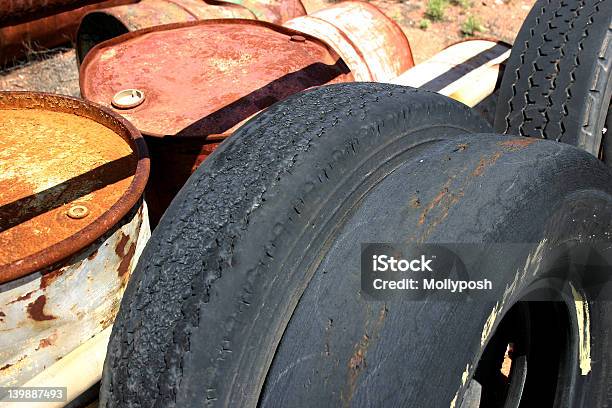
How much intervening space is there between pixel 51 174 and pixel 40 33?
3254 millimetres

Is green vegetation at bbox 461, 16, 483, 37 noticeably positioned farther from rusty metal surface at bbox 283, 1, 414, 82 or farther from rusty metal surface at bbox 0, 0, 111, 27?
rusty metal surface at bbox 0, 0, 111, 27

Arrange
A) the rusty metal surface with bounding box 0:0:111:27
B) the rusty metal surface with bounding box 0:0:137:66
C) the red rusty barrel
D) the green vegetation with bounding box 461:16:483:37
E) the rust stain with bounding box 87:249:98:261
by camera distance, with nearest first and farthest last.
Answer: the rust stain with bounding box 87:249:98:261 → the red rusty barrel → the rusty metal surface with bounding box 0:0:111:27 → the rusty metal surface with bounding box 0:0:137:66 → the green vegetation with bounding box 461:16:483:37

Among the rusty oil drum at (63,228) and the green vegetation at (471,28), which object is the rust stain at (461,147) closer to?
the rusty oil drum at (63,228)

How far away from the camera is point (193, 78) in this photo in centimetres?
262

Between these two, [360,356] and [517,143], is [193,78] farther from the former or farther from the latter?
[360,356]

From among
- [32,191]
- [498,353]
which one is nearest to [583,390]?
[498,353]

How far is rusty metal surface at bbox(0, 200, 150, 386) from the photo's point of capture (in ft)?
5.20

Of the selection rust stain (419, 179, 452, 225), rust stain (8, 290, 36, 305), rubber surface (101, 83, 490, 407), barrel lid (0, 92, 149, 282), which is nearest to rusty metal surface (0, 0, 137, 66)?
barrel lid (0, 92, 149, 282)

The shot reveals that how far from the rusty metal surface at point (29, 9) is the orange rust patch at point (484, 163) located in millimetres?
3956

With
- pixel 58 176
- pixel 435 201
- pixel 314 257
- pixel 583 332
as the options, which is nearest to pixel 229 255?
A: pixel 314 257

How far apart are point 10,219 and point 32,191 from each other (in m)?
0.11

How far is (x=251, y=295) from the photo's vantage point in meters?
1.17

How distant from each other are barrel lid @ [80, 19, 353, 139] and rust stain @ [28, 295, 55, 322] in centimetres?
80

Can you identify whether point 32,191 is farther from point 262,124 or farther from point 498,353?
point 498,353
